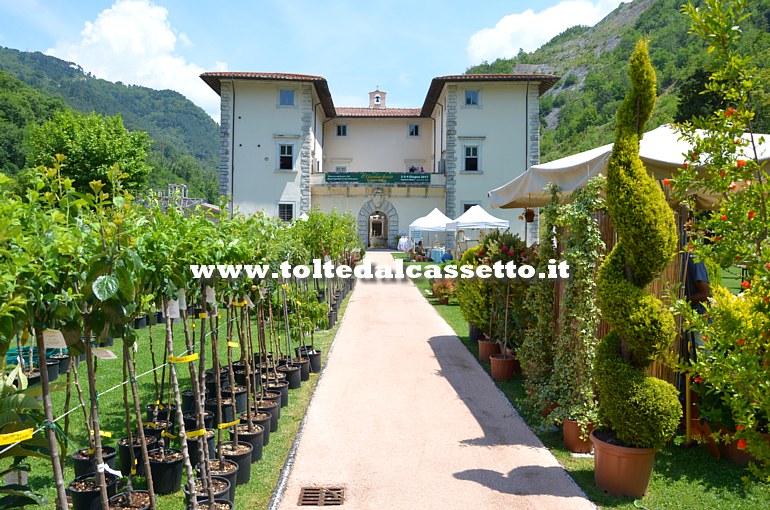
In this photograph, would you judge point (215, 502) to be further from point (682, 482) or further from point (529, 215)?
point (529, 215)

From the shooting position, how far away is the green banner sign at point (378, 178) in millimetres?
33531

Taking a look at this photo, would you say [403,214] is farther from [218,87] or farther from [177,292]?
[177,292]

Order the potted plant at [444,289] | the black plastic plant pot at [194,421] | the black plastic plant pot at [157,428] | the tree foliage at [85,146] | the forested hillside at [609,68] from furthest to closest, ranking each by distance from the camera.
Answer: the forested hillside at [609,68]
the tree foliage at [85,146]
the potted plant at [444,289]
the black plastic plant pot at [194,421]
the black plastic plant pot at [157,428]

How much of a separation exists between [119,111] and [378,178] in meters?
70.4

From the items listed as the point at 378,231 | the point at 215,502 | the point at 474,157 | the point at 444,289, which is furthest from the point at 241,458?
the point at 378,231

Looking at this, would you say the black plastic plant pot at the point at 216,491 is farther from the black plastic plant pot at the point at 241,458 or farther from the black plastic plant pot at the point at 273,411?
the black plastic plant pot at the point at 273,411

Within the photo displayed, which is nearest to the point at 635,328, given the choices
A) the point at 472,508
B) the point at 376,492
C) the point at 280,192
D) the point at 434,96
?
the point at 472,508

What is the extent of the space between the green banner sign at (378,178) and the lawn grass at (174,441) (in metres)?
24.7

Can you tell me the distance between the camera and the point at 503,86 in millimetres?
31734

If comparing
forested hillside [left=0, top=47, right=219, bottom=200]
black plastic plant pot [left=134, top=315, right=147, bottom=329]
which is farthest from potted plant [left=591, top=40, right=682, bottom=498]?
forested hillside [left=0, top=47, right=219, bottom=200]

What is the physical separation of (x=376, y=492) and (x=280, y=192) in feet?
94.3

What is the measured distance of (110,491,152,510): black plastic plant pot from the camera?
3678 mm

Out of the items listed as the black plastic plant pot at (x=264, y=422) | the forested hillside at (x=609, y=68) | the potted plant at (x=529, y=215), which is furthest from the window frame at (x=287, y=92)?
the black plastic plant pot at (x=264, y=422)

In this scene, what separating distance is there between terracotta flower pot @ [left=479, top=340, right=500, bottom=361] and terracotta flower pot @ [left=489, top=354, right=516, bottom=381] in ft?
2.99
